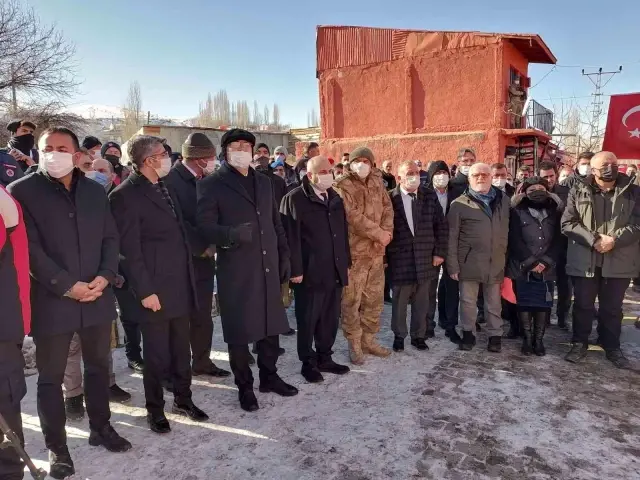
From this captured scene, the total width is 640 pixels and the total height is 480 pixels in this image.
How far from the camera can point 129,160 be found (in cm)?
320

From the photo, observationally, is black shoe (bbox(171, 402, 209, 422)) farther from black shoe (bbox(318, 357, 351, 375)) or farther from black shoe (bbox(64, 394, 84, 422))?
black shoe (bbox(318, 357, 351, 375))

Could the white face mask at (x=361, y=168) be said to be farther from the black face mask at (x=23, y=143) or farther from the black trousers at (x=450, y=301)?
the black face mask at (x=23, y=143)

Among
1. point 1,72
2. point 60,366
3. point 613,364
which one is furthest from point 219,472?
point 1,72

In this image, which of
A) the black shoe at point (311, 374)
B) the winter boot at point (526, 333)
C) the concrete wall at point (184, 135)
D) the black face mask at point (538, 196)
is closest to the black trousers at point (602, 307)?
the winter boot at point (526, 333)

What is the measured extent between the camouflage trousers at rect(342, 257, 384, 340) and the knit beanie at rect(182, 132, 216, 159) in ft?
5.68

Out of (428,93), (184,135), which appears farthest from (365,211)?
(184,135)

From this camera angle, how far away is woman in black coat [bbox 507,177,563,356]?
4723 millimetres

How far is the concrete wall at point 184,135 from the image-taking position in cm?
2960

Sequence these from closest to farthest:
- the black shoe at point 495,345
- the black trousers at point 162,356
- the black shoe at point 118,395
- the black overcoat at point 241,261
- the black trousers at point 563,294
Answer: the black trousers at point 162,356
the black overcoat at point 241,261
the black shoe at point 118,395
the black shoe at point 495,345
the black trousers at point 563,294

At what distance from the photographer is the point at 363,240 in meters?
4.48

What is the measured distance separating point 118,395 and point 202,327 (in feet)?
2.81

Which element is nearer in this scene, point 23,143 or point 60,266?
point 60,266

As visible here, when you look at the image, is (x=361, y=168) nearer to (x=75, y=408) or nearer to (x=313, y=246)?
(x=313, y=246)

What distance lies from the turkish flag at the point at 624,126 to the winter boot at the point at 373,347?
12.4 feet
